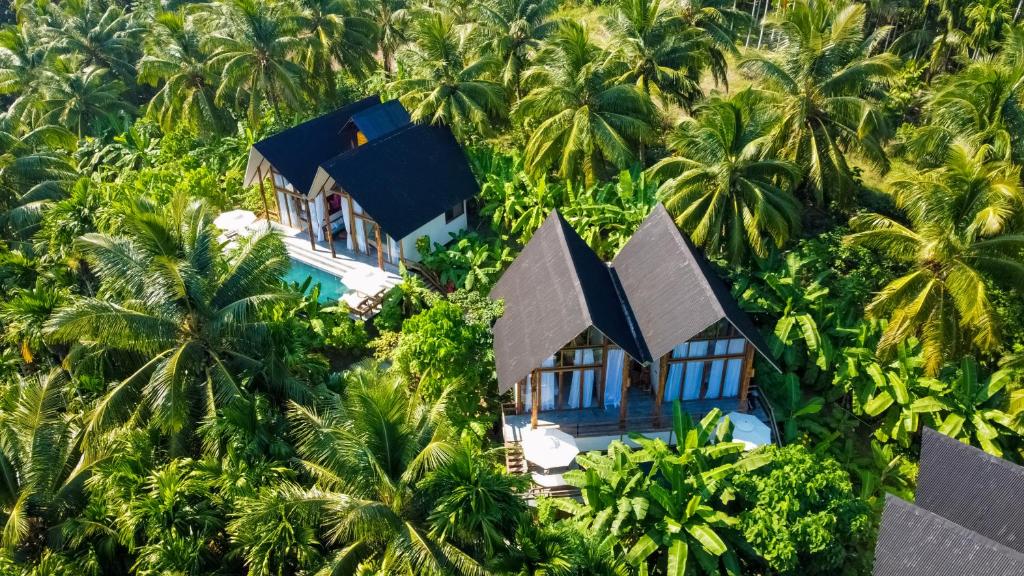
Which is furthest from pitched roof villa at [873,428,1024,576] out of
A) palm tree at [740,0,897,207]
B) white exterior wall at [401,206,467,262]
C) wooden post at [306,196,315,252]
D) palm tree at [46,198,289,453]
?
wooden post at [306,196,315,252]

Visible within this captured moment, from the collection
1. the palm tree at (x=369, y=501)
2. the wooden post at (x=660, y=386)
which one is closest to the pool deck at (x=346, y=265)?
the wooden post at (x=660, y=386)

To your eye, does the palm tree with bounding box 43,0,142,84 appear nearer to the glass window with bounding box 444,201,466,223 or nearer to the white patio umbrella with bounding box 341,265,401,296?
the white patio umbrella with bounding box 341,265,401,296

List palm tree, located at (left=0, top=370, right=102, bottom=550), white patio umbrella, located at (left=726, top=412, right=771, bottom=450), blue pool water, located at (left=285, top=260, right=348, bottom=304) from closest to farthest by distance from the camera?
palm tree, located at (left=0, top=370, right=102, bottom=550) < white patio umbrella, located at (left=726, top=412, right=771, bottom=450) < blue pool water, located at (left=285, top=260, right=348, bottom=304)

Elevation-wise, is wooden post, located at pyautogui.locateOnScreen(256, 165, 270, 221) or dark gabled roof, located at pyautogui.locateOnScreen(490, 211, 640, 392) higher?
wooden post, located at pyautogui.locateOnScreen(256, 165, 270, 221)

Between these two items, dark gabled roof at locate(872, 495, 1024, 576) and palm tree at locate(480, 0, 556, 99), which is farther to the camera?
palm tree at locate(480, 0, 556, 99)

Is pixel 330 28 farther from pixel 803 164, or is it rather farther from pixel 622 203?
pixel 803 164

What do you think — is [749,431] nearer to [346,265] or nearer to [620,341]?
[620,341]

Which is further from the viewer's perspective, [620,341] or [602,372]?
[602,372]

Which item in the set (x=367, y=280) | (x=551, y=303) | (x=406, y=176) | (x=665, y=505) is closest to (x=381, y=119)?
(x=406, y=176)
